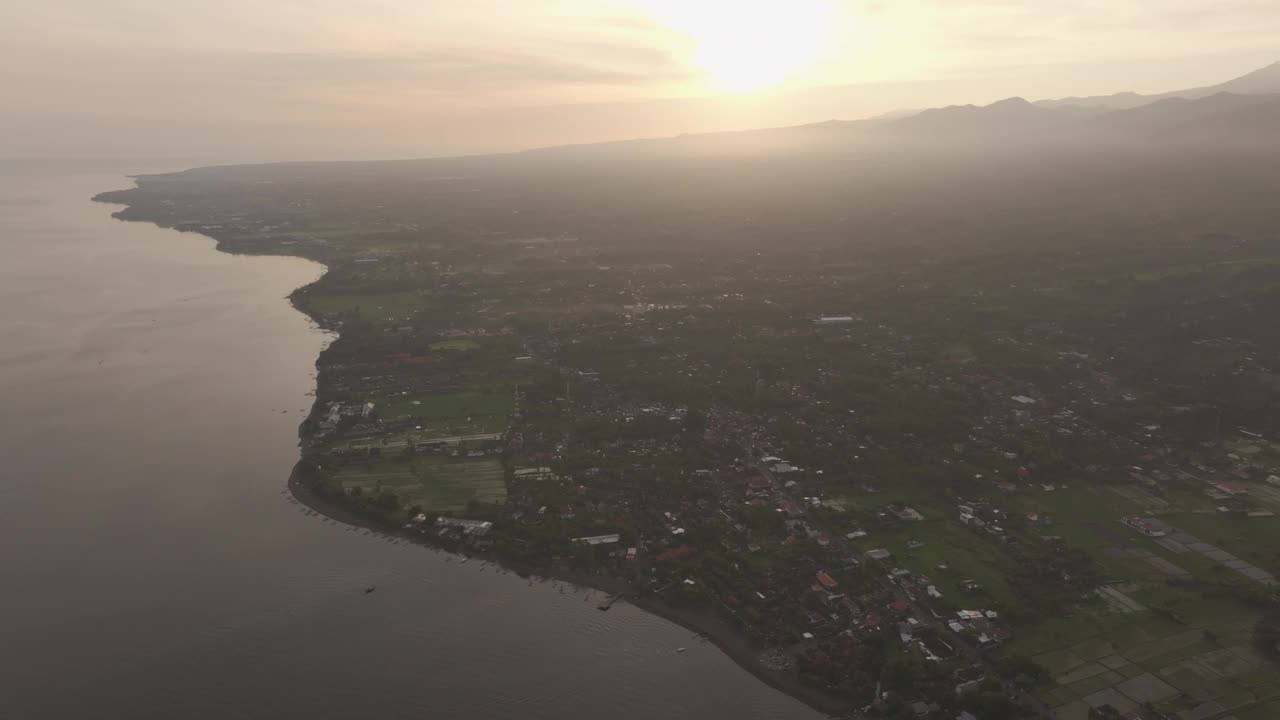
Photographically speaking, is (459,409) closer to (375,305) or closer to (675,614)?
(675,614)

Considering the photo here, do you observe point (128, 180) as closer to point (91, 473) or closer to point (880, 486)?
point (91, 473)

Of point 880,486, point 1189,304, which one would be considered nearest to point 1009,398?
point 880,486

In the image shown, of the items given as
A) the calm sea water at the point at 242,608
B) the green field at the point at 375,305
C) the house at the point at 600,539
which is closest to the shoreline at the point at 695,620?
the calm sea water at the point at 242,608

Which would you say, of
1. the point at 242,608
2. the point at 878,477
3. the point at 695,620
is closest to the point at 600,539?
→ the point at 695,620

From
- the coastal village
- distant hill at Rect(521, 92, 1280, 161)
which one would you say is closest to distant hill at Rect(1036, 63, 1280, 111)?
distant hill at Rect(521, 92, 1280, 161)

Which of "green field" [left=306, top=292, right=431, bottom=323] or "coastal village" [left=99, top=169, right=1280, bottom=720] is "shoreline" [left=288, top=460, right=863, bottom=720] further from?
"green field" [left=306, top=292, right=431, bottom=323]

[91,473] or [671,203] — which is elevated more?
[671,203]
